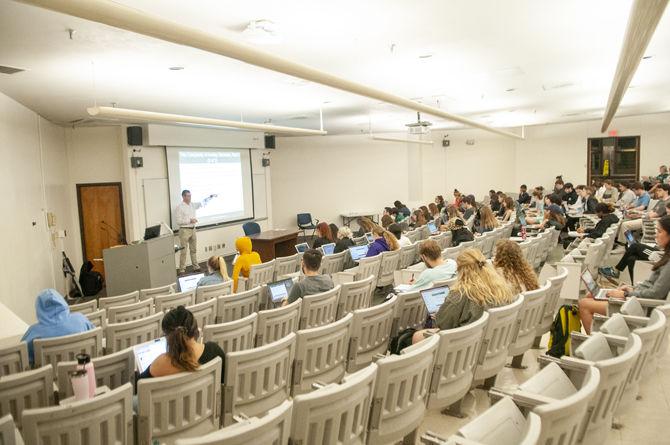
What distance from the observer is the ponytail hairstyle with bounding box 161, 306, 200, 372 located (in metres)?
2.64

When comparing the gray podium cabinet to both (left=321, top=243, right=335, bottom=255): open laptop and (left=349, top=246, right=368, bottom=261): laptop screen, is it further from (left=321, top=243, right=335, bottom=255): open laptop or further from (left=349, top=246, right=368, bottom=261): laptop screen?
(left=349, top=246, right=368, bottom=261): laptop screen

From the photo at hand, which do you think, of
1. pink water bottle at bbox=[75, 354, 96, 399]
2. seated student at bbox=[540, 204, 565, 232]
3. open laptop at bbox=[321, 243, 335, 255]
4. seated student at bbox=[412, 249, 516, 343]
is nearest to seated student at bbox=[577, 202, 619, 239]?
seated student at bbox=[540, 204, 565, 232]

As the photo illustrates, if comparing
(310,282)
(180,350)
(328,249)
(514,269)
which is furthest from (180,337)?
(328,249)

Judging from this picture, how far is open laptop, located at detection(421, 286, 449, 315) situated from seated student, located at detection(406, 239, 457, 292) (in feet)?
1.18

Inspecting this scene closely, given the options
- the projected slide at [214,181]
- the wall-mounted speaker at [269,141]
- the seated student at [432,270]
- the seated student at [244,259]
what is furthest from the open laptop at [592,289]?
the wall-mounted speaker at [269,141]

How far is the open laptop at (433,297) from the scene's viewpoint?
160 inches

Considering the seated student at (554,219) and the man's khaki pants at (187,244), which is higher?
the seated student at (554,219)

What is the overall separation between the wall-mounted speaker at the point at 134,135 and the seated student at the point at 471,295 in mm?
8369

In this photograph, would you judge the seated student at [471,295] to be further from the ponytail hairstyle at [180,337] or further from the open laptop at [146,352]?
the open laptop at [146,352]

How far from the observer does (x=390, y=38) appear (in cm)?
482

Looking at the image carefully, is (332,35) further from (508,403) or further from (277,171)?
(277,171)

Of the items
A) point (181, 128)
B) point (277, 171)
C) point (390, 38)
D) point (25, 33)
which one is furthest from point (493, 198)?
point (25, 33)

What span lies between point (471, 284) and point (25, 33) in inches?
167

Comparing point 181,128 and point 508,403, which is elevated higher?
point 181,128
